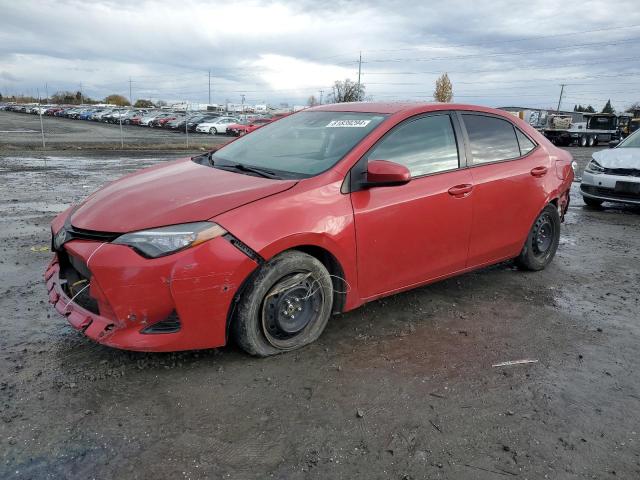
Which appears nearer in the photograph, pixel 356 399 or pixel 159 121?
pixel 356 399

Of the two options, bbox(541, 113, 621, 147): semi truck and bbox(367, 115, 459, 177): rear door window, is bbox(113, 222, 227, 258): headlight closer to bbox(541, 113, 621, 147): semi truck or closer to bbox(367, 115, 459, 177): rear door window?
bbox(367, 115, 459, 177): rear door window

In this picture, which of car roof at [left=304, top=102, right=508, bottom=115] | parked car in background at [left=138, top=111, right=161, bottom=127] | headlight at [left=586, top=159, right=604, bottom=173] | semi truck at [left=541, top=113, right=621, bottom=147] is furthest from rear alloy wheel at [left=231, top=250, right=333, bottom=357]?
parked car in background at [left=138, top=111, right=161, bottom=127]

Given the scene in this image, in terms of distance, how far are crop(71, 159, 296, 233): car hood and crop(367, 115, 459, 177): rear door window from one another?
2.65 feet

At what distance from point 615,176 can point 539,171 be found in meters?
4.88

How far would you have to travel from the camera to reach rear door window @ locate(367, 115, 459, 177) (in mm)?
3674

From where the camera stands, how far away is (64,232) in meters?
3.26

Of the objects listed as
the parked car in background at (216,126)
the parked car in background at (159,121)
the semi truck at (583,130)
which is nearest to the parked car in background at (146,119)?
the parked car in background at (159,121)

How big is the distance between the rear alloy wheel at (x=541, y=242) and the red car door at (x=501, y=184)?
0.20 m

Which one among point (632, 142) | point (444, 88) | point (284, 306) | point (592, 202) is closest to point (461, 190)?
point (284, 306)

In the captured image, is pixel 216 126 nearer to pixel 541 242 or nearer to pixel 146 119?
pixel 146 119

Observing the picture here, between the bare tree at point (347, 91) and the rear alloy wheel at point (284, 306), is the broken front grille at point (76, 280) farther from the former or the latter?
the bare tree at point (347, 91)

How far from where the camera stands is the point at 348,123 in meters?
3.93

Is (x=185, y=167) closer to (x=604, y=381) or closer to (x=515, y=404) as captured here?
(x=515, y=404)

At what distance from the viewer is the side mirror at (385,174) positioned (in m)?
3.33
